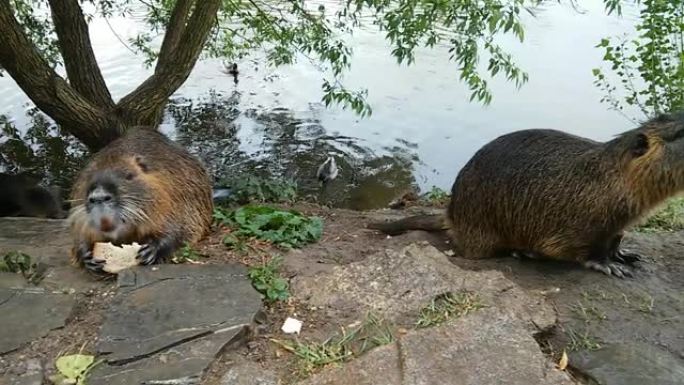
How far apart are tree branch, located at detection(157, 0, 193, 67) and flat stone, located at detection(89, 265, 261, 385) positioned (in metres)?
2.98

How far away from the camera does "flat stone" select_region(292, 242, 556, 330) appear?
8.59 feet

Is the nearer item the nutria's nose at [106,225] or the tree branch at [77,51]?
the nutria's nose at [106,225]

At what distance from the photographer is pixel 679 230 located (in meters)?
4.29

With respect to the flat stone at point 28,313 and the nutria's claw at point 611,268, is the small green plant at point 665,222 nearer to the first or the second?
the nutria's claw at point 611,268

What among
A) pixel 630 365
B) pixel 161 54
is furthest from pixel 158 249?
pixel 161 54

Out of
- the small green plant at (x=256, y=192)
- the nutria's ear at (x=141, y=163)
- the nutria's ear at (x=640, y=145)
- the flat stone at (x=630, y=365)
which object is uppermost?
the nutria's ear at (x=640, y=145)

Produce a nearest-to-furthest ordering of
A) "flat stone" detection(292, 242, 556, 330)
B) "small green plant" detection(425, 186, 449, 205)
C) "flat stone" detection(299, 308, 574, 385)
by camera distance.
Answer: "flat stone" detection(299, 308, 574, 385), "flat stone" detection(292, 242, 556, 330), "small green plant" detection(425, 186, 449, 205)

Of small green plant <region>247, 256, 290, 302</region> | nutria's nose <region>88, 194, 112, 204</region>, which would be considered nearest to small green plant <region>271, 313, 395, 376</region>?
small green plant <region>247, 256, 290, 302</region>

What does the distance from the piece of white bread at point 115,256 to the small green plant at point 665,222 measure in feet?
10.2

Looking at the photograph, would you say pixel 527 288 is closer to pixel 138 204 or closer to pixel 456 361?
pixel 456 361

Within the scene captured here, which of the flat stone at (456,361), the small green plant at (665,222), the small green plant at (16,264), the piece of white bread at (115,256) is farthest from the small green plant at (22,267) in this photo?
the small green plant at (665,222)

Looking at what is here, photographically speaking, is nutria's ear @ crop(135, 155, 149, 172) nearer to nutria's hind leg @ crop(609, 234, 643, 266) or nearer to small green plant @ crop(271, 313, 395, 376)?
small green plant @ crop(271, 313, 395, 376)

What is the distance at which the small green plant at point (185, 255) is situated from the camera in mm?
3121

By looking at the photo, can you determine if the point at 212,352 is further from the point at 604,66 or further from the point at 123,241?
the point at 604,66
